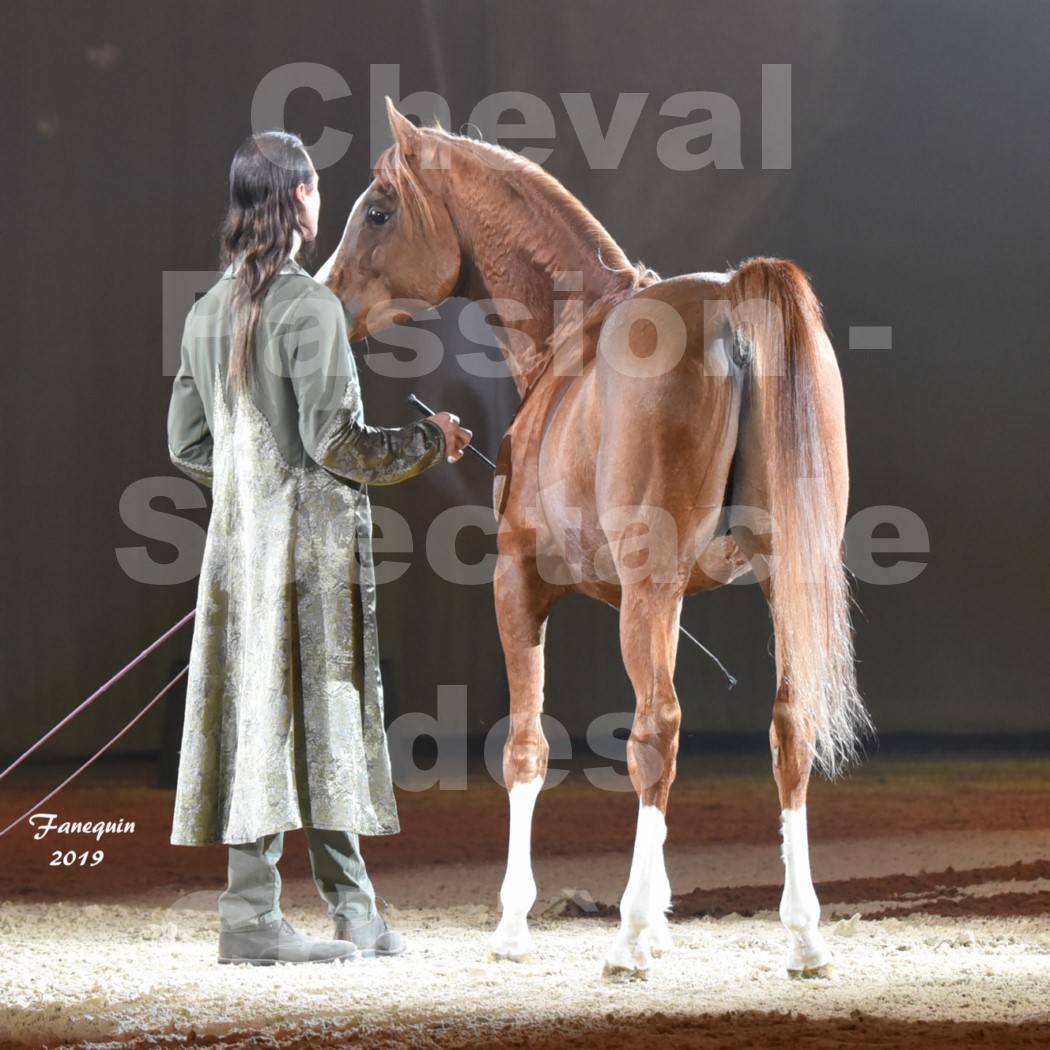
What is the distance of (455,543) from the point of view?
417 cm

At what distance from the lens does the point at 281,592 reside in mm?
1960

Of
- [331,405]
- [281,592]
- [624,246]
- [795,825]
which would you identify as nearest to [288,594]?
[281,592]

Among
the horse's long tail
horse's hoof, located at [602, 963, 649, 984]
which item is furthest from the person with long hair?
the horse's long tail

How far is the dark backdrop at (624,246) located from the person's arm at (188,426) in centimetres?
186

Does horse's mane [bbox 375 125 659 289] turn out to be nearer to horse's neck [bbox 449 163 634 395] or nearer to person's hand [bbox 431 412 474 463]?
horse's neck [bbox 449 163 634 395]

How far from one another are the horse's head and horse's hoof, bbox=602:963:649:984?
1.29 metres

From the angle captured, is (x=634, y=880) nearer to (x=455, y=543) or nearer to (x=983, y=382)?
(x=455, y=543)

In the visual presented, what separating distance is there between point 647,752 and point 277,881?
2.28 ft

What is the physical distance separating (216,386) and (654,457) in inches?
30.2

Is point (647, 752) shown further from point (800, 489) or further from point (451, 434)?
point (451, 434)

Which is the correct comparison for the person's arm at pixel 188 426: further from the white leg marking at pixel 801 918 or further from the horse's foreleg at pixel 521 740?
the white leg marking at pixel 801 918

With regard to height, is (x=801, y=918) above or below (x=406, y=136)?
below

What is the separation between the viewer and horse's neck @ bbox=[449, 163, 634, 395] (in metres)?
2.24

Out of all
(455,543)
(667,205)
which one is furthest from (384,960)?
(667,205)
